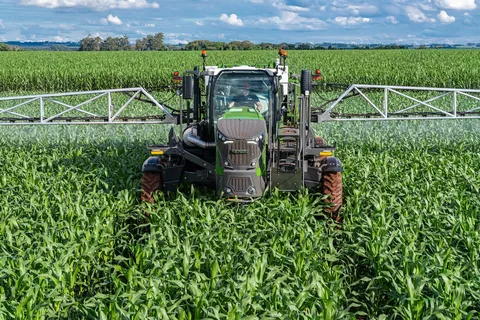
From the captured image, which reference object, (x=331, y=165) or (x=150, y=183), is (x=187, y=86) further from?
(x=331, y=165)

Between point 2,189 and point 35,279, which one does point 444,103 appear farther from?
point 35,279

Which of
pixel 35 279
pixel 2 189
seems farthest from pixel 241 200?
pixel 2 189

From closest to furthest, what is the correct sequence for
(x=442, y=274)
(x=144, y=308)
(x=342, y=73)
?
(x=144, y=308) → (x=442, y=274) → (x=342, y=73)

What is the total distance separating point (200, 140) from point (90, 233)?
2390 mm

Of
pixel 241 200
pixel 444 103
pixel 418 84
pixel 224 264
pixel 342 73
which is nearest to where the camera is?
pixel 224 264

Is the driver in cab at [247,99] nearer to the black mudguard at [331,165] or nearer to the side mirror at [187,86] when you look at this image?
the side mirror at [187,86]

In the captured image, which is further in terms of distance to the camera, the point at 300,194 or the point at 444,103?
the point at 444,103

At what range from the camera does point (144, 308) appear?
4.86m

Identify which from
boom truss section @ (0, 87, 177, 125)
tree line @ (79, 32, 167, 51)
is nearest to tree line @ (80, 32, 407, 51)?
tree line @ (79, 32, 167, 51)

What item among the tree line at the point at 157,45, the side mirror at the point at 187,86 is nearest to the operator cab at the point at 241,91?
the side mirror at the point at 187,86

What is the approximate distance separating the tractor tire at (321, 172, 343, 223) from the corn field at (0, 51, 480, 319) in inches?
6.1

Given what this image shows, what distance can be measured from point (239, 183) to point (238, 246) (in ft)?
5.79

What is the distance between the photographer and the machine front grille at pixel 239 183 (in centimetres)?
781

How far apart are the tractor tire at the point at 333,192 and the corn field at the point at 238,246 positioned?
0.51 feet
